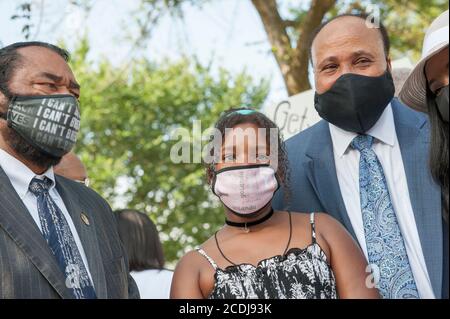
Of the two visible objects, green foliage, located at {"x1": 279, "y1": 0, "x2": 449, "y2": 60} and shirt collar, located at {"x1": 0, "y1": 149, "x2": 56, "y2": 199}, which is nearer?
shirt collar, located at {"x1": 0, "y1": 149, "x2": 56, "y2": 199}

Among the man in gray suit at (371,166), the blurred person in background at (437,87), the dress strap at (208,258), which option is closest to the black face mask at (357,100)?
the man in gray suit at (371,166)

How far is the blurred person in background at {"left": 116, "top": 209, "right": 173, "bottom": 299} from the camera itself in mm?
5168

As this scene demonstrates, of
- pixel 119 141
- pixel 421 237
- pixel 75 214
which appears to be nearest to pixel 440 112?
pixel 421 237

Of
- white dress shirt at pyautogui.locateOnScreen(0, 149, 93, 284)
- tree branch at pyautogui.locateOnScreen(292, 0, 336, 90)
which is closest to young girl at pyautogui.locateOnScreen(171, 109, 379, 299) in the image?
white dress shirt at pyautogui.locateOnScreen(0, 149, 93, 284)

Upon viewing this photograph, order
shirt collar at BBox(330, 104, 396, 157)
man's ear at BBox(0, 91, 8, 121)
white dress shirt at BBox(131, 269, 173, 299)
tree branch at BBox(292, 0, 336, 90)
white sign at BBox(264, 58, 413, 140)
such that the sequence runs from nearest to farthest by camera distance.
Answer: man's ear at BBox(0, 91, 8, 121) < shirt collar at BBox(330, 104, 396, 157) < white dress shirt at BBox(131, 269, 173, 299) < white sign at BBox(264, 58, 413, 140) < tree branch at BBox(292, 0, 336, 90)

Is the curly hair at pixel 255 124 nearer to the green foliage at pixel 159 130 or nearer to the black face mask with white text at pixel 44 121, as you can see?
the black face mask with white text at pixel 44 121

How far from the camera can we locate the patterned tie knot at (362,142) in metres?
3.70

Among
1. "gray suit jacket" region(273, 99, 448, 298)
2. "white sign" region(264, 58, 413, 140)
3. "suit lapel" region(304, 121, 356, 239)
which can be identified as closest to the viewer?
"gray suit jacket" region(273, 99, 448, 298)

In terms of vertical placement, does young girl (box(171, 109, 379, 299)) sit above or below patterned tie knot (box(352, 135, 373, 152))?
below

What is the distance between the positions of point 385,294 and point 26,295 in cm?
161

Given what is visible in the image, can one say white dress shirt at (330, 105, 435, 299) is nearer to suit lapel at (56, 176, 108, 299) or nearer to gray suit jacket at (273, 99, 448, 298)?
gray suit jacket at (273, 99, 448, 298)

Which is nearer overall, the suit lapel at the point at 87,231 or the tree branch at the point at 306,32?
the suit lapel at the point at 87,231

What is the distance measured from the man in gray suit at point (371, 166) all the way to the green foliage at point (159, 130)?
38.7 feet

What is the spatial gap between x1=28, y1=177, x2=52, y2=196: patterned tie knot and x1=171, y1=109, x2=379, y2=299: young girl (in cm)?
76
